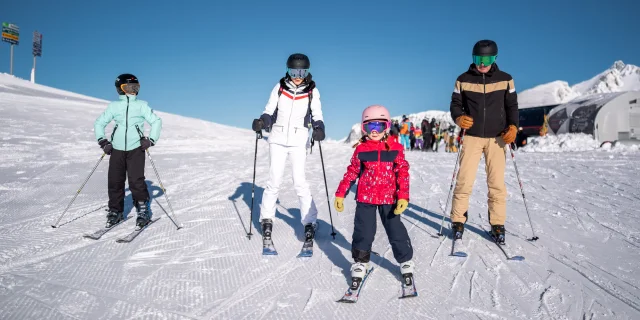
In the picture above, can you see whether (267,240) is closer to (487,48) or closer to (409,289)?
(409,289)

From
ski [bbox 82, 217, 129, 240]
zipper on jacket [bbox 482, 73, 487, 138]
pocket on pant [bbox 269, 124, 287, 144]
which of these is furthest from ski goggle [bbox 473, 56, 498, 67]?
ski [bbox 82, 217, 129, 240]

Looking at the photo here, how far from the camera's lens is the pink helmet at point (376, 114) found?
3839 millimetres

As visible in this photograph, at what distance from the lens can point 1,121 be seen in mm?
14859

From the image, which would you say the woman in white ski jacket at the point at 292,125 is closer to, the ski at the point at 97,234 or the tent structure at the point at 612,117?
the ski at the point at 97,234

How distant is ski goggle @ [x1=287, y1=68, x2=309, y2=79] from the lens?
480cm

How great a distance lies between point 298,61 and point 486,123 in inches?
97.8

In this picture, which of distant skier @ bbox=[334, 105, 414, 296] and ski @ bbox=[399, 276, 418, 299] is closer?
ski @ bbox=[399, 276, 418, 299]

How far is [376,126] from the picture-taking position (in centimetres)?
383

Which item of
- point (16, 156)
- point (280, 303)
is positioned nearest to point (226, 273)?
point (280, 303)

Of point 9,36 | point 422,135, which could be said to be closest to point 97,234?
point 422,135

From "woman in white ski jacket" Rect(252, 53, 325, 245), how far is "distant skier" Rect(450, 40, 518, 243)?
184 centimetres

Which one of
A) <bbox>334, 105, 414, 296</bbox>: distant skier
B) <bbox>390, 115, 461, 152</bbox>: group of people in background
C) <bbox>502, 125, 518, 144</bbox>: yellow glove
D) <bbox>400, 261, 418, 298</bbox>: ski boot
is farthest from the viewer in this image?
<bbox>390, 115, 461, 152</bbox>: group of people in background

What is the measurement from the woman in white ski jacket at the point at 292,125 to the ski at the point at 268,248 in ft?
0.23

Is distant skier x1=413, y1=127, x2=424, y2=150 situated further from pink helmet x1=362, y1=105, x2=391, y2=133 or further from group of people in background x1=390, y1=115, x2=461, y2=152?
pink helmet x1=362, y1=105, x2=391, y2=133
